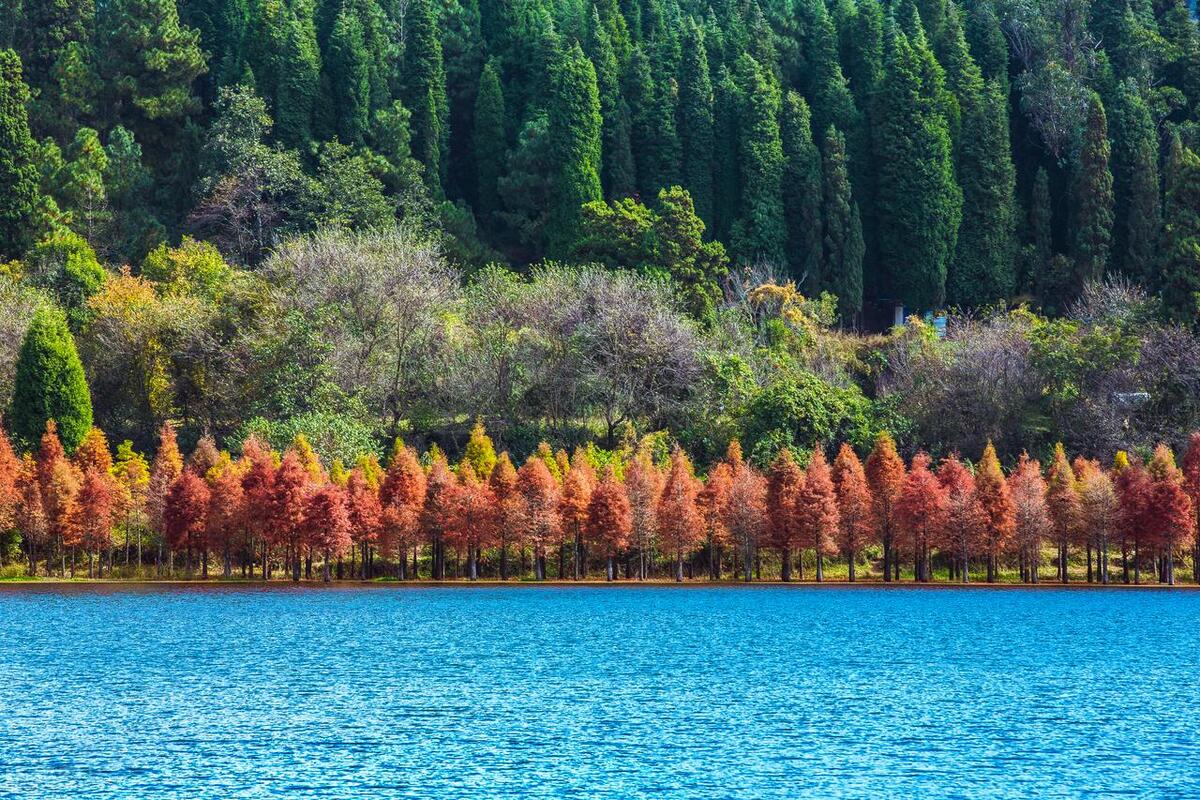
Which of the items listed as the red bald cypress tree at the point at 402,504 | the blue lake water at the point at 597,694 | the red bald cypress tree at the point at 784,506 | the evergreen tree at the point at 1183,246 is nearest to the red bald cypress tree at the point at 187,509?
the blue lake water at the point at 597,694

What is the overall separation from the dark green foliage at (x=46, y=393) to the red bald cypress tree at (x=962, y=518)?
42382mm

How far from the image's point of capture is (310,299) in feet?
314

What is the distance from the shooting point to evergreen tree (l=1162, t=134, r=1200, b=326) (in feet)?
292

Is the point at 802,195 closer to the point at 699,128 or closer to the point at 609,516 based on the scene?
the point at 699,128

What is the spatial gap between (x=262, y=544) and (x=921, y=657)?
113 ft

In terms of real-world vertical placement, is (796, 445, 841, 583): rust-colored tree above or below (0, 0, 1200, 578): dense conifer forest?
below

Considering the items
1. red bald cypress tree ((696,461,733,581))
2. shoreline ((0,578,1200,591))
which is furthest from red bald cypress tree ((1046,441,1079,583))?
red bald cypress tree ((696,461,733,581))

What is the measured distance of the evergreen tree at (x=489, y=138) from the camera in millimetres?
120625

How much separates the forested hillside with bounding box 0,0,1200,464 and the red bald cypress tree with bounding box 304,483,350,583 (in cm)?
932

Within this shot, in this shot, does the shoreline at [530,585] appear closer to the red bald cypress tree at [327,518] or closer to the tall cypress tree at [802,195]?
the red bald cypress tree at [327,518]

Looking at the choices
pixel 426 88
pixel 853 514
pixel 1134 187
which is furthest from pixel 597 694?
pixel 426 88

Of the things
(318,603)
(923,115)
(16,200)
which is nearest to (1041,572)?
(318,603)

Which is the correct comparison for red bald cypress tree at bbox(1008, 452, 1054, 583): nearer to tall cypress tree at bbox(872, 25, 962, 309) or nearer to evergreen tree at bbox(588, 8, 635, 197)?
tall cypress tree at bbox(872, 25, 962, 309)

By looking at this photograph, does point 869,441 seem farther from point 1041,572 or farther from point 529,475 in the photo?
point 529,475
